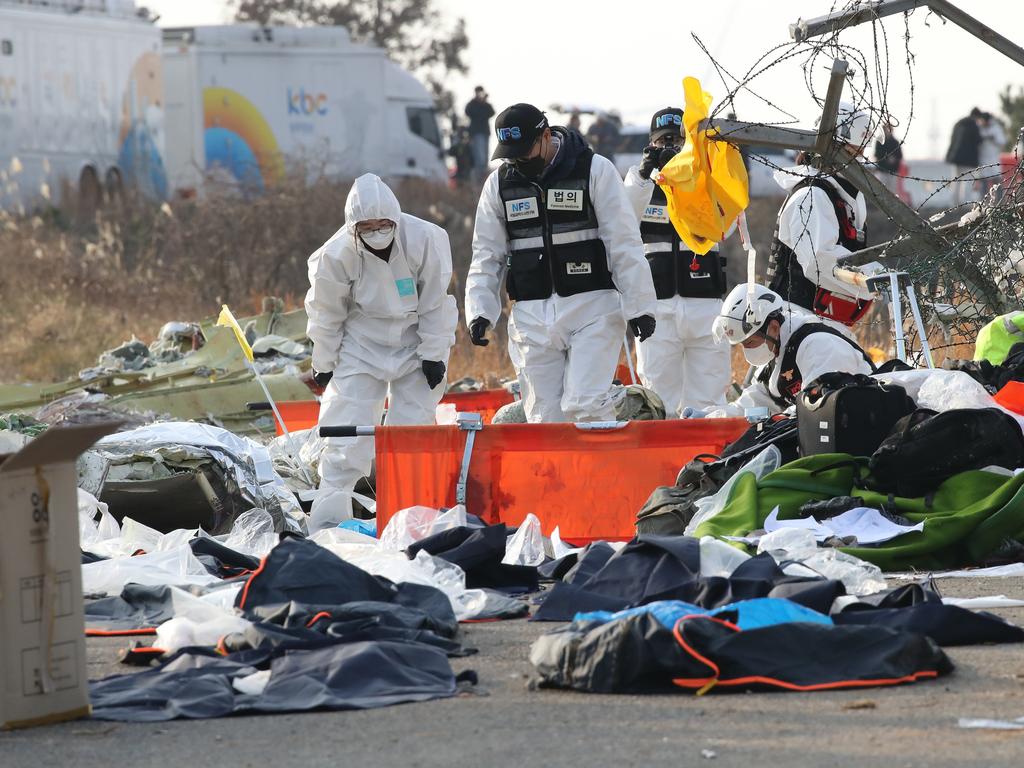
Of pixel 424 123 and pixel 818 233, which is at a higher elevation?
pixel 424 123

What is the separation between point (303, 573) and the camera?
17.3 ft

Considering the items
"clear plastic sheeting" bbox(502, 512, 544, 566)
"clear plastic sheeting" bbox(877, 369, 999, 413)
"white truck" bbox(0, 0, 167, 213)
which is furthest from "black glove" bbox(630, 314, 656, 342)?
"white truck" bbox(0, 0, 167, 213)

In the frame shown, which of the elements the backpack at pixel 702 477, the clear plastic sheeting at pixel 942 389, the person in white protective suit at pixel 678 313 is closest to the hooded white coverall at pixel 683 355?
the person in white protective suit at pixel 678 313

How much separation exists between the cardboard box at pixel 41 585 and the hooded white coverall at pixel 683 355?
20.6 ft

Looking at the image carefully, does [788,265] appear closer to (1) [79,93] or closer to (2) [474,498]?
(2) [474,498]

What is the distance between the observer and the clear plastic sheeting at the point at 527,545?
6.86 m

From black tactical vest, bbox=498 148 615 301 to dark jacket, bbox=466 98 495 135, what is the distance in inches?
731

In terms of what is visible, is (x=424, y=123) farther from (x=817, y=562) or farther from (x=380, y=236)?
(x=817, y=562)

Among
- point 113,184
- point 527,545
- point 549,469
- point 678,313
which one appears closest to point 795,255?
point 678,313

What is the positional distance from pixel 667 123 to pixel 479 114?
17277 mm

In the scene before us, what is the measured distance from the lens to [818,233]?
8.80 metres

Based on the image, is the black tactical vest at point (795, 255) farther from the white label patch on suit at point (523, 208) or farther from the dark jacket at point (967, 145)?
the dark jacket at point (967, 145)

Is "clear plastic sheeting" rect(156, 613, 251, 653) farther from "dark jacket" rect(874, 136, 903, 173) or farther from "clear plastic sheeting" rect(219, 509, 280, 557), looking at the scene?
"dark jacket" rect(874, 136, 903, 173)

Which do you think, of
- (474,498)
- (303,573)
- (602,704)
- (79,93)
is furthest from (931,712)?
(79,93)
